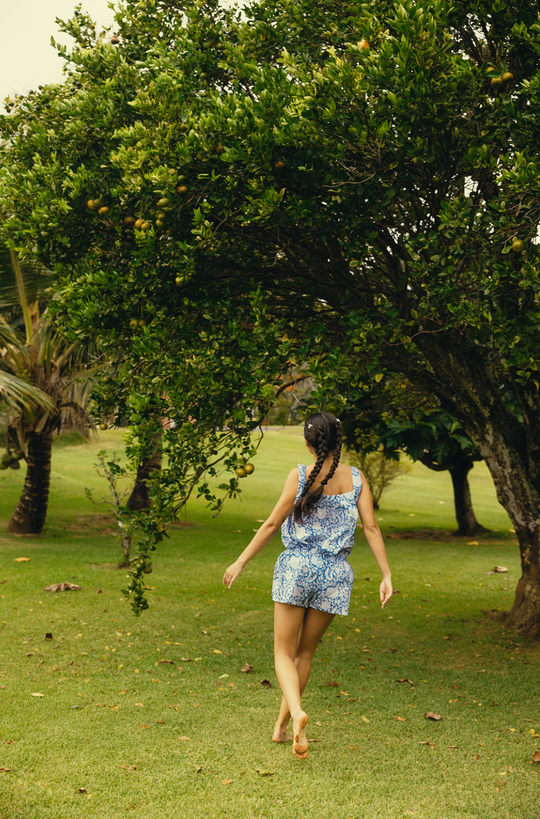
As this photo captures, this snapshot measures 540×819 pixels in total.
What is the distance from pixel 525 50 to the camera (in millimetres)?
5539

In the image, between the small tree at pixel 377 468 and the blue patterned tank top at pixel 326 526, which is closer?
the blue patterned tank top at pixel 326 526

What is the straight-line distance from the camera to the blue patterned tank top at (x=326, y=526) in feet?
13.8

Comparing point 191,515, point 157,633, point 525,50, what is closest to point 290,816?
point 157,633

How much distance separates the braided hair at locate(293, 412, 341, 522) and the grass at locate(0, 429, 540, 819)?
5.24 feet

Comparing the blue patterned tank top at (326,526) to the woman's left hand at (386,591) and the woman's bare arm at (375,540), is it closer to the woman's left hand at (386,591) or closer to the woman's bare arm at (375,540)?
the woman's bare arm at (375,540)

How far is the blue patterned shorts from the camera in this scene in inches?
163

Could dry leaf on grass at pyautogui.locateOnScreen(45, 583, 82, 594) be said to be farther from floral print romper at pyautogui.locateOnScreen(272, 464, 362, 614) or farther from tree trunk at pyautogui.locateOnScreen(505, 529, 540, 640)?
floral print romper at pyautogui.locateOnScreen(272, 464, 362, 614)

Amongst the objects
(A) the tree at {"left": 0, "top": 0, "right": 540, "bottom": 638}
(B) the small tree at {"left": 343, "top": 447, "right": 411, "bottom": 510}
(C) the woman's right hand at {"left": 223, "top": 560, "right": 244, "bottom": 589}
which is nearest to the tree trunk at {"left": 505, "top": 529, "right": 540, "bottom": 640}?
(A) the tree at {"left": 0, "top": 0, "right": 540, "bottom": 638}

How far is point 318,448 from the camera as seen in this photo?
14.0 ft

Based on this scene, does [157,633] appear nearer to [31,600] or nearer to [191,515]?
[31,600]

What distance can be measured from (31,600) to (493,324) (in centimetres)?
643

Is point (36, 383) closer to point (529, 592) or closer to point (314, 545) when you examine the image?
point (529, 592)

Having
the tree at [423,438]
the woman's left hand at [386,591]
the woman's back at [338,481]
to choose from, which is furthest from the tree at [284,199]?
the tree at [423,438]

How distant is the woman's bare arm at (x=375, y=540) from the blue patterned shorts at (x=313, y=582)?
21 cm
